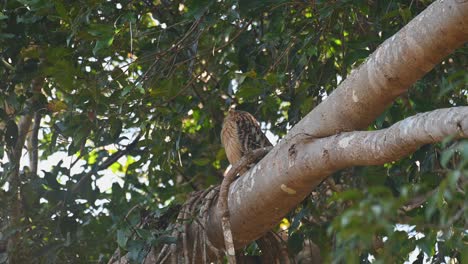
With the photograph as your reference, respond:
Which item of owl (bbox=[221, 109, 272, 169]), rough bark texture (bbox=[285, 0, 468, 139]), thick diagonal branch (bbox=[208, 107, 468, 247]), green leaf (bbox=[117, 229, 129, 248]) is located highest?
owl (bbox=[221, 109, 272, 169])

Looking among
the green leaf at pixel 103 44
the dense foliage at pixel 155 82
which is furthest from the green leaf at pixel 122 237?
the green leaf at pixel 103 44

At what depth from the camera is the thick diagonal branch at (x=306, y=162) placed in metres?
3.33

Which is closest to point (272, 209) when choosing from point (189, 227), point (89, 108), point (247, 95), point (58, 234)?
point (189, 227)

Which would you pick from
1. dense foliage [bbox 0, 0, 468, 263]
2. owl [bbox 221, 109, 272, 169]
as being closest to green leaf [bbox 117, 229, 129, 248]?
dense foliage [bbox 0, 0, 468, 263]

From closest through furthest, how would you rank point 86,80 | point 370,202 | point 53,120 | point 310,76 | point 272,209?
point 370,202, point 272,209, point 86,80, point 310,76, point 53,120

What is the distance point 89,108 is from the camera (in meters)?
5.65

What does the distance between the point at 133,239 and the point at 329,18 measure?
1807 millimetres

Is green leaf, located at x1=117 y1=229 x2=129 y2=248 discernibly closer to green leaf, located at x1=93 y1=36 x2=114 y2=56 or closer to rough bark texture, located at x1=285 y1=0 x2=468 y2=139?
rough bark texture, located at x1=285 y1=0 x2=468 y2=139

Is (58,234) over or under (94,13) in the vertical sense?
under

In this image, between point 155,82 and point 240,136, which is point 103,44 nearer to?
point 155,82

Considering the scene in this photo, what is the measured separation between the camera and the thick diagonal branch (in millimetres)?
3328

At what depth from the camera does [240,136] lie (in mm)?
6922

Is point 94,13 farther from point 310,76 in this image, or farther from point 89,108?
point 310,76

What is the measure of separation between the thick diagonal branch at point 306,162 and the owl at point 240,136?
208 centimetres
